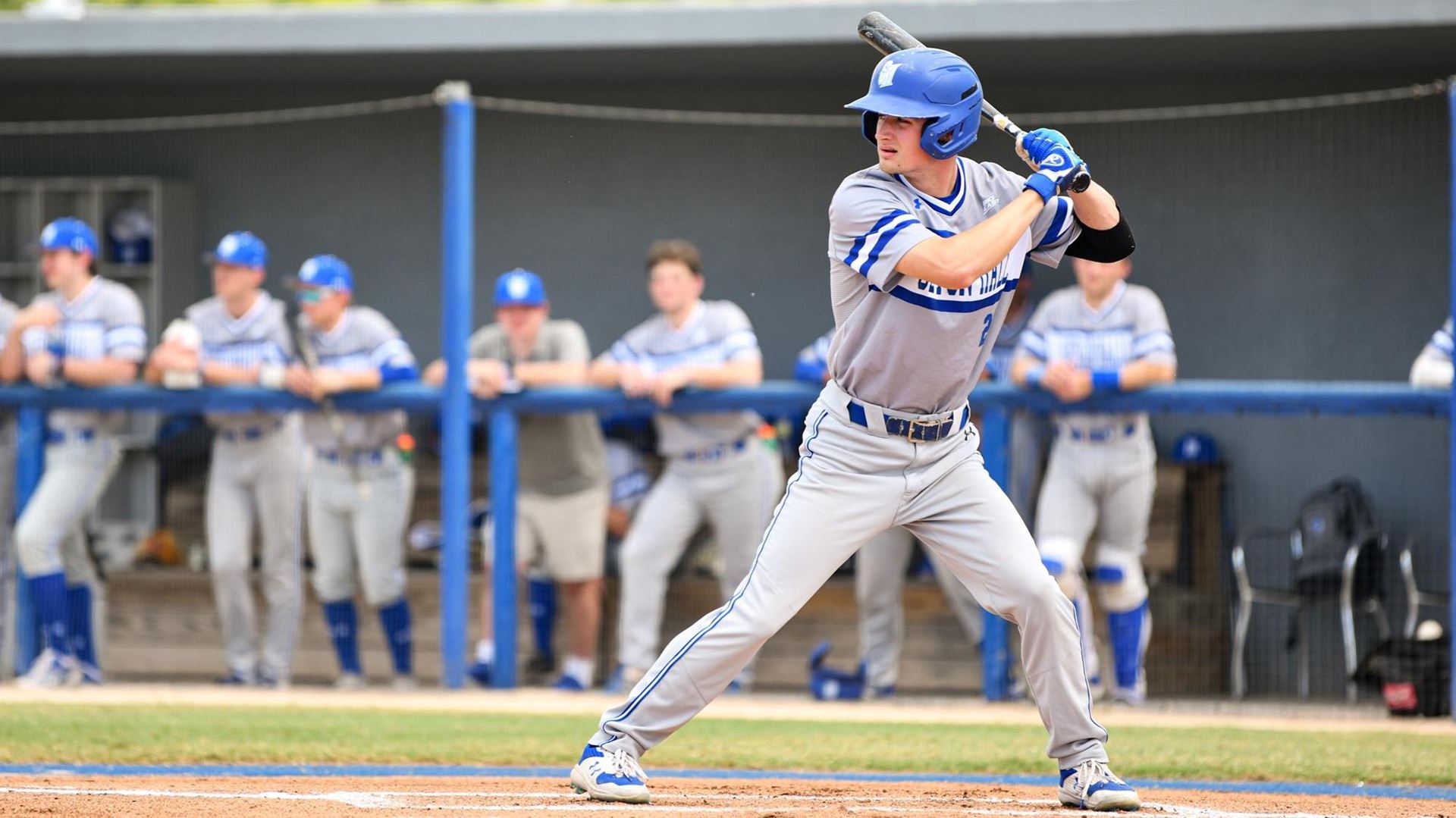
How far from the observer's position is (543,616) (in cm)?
789

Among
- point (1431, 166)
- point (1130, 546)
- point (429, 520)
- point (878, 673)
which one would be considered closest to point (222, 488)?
point (429, 520)

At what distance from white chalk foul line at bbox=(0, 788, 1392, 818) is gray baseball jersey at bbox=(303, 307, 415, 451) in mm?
3105

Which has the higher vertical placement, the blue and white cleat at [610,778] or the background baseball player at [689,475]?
the background baseball player at [689,475]

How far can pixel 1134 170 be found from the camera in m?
7.21

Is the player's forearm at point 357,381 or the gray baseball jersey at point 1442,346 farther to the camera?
the player's forearm at point 357,381

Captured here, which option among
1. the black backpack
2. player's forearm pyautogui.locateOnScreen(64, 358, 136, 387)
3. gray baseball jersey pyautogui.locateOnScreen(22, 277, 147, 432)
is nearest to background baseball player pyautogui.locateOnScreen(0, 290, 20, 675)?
gray baseball jersey pyautogui.locateOnScreen(22, 277, 147, 432)

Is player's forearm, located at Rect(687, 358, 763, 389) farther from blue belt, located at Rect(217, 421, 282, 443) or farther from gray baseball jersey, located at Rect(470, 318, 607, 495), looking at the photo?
blue belt, located at Rect(217, 421, 282, 443)

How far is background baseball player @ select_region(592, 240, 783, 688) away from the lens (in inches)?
290

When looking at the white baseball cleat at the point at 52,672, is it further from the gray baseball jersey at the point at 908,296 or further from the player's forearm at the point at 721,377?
the gray baseball jersey at the point at 908,296

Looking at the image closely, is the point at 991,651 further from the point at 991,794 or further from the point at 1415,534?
the point at 991,794

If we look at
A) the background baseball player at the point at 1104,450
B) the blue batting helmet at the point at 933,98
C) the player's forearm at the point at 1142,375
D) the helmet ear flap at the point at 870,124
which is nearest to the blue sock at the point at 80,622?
the background baseball player at the point at 1104,450

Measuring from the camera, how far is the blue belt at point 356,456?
762 centimetres

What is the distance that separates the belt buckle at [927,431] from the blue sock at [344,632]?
4155 mm

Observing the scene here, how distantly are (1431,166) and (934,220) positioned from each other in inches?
149
